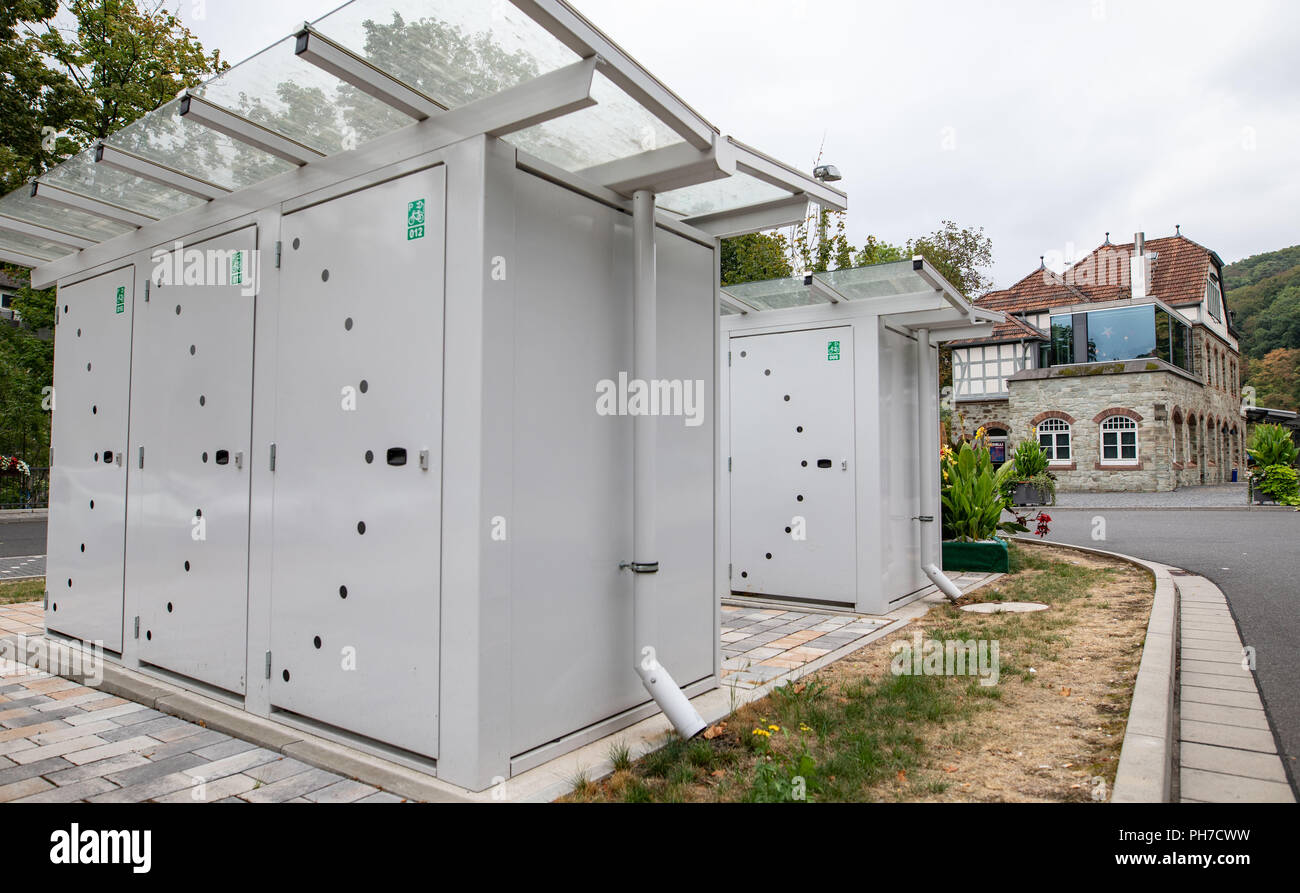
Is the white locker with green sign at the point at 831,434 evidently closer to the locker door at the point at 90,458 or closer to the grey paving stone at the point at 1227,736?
the grey paving stone at the point at 1227,736

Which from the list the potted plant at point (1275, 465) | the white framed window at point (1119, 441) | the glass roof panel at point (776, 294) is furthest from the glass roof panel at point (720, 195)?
the white framed window at point (1119, 441)

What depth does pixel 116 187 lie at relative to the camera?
15.4 ft

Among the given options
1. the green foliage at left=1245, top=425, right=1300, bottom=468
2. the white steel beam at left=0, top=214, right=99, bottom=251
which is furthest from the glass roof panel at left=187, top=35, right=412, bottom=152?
the green foliage at left=1245, top=425, right=1300, bottom=468

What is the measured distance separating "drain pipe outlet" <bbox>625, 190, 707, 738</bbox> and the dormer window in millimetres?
40010

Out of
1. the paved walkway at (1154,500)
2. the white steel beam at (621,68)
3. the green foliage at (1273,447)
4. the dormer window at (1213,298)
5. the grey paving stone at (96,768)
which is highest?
the dormer window at (1213,298)

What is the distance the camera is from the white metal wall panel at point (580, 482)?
11.2ft

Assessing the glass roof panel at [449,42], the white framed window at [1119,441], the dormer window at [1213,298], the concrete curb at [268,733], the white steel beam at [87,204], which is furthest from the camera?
the dormer window at [1213,298]

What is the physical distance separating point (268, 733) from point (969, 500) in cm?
821

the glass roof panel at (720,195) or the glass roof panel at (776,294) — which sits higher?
the glass roof panel at (776,294)

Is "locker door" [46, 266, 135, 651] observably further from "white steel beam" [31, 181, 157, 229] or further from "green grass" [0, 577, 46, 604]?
"green grass" [0, 577, 46, 604]

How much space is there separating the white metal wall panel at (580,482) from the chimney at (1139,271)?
39202 mm
